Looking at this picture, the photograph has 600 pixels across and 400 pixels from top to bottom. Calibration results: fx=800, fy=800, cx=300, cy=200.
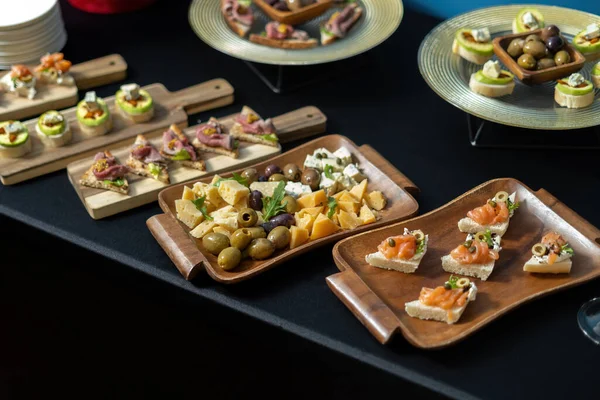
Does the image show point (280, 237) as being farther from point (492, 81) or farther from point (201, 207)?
point (492, 81)

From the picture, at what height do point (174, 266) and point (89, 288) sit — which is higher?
point (174, 266)

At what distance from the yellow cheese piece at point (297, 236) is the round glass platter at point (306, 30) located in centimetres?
74

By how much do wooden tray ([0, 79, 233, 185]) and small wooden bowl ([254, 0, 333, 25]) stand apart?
31cm

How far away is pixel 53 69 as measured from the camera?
9.41 ft

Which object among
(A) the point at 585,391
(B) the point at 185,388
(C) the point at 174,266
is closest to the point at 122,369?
(B) the point at 185,388

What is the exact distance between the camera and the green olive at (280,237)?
223 cm

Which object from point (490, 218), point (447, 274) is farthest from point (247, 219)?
point (490, 218)

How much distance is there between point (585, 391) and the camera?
196 cm

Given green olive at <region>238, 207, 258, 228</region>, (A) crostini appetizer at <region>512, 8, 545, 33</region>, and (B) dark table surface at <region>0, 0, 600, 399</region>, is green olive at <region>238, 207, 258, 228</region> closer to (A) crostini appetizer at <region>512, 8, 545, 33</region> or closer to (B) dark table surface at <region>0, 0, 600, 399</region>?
(B) dark table surface at <region>0, 0, 600, 399</region>

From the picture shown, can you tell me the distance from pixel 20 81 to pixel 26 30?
0.73 feet

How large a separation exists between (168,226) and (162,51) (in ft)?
3.86

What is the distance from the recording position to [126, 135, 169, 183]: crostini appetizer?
2.47 meters

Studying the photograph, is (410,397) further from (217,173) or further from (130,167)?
(130,167)

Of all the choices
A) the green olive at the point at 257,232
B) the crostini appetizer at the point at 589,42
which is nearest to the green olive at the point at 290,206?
the green olive at the point at 257,232
